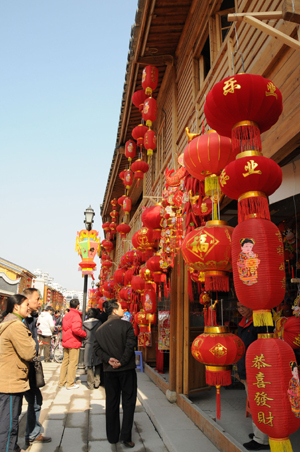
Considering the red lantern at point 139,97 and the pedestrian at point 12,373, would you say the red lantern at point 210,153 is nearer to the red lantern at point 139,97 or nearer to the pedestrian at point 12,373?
the pedestrian at point 12,373

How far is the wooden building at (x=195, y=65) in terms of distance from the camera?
122 inches

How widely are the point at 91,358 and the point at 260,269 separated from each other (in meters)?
6.04

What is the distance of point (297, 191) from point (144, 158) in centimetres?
970

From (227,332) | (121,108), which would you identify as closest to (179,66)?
(121,108)

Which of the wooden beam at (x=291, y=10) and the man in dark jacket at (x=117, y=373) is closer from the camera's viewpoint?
the wooden beam at (x=291, y=10)

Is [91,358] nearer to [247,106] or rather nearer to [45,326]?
[45,326]

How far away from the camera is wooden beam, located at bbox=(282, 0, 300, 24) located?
2396 mm

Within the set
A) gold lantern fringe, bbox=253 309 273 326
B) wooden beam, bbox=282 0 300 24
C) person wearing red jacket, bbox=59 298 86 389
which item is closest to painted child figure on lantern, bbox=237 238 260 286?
gold lantern fringe, bbox=253 309 273 326

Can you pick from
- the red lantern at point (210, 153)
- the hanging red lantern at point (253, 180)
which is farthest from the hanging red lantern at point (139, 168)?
the hanging red lantern at point (253, 180)

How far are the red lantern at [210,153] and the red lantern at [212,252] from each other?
2.16ft

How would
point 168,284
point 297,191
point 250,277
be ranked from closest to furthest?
1. point 250,277
2. point 297,191
3. point 168,284

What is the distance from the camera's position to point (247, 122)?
2.82 meters

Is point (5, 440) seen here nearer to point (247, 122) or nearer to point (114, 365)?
point (114, 365)

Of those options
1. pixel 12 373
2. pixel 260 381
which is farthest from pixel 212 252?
pixel 12 373
